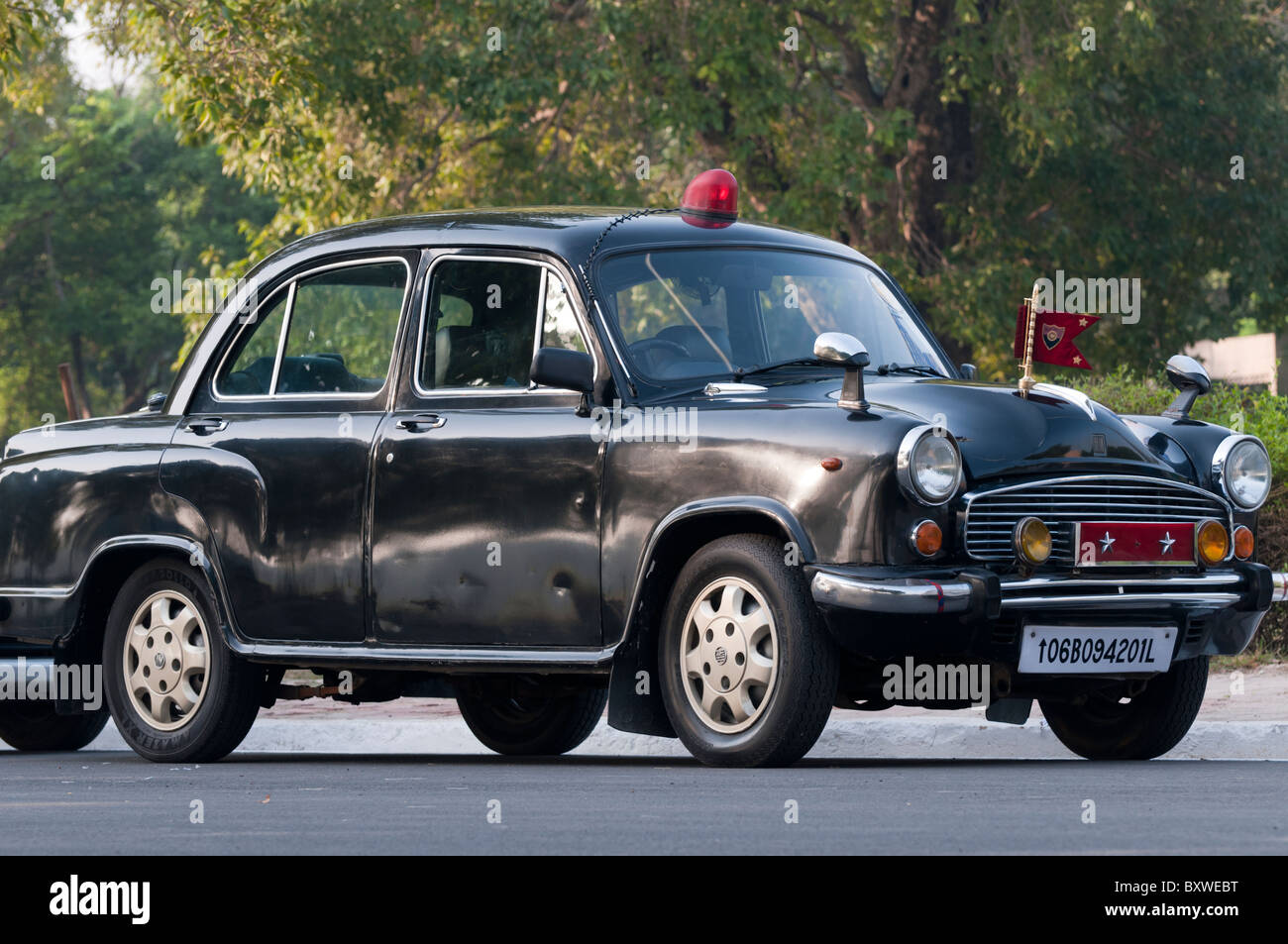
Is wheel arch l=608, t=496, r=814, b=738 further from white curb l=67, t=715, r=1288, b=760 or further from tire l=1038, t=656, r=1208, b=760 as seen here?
white curb l=67, t=715, r=1288, b=760

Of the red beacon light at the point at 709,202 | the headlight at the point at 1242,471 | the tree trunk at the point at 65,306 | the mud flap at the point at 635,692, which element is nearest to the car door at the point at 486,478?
the mud flap at the point at 635,692

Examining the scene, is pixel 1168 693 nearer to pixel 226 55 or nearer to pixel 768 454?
pixel 768 454

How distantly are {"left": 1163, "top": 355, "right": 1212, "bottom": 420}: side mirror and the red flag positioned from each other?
2.34ft

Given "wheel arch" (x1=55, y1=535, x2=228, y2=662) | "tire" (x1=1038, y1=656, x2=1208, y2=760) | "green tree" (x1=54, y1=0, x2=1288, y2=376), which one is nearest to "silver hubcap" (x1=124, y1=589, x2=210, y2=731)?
"wheel arch" (x1=55, y1=535, x2=228, y2=662)

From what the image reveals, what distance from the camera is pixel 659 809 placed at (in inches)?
268

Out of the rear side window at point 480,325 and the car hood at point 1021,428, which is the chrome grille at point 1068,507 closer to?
the car hood at point 1021,428

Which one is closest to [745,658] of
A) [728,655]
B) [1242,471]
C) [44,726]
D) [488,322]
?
[728,655]

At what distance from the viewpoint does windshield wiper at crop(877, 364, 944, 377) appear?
8891 millimetres

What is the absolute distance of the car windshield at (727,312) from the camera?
8.66 meters

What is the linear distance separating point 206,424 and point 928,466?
11.2 feet

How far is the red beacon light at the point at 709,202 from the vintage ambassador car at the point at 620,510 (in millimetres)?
12

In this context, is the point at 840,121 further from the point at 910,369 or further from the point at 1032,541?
the point at 1032,541
